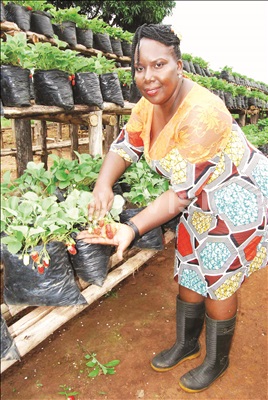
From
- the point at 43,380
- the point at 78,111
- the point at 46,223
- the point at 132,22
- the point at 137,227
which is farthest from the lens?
the point at 132,22

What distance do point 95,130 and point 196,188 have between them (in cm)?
227

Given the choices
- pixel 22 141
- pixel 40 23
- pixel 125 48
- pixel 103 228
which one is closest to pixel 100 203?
pixel 103 228

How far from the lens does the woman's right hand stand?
1.94 meters

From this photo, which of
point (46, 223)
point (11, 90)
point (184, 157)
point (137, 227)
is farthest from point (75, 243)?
point (11, 90)

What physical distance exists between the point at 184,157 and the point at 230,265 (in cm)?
76

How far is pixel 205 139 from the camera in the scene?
148 cm

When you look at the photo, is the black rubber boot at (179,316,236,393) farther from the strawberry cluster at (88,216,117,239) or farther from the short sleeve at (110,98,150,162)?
the short sleeve at (110,98,150,162)

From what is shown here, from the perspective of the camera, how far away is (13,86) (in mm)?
2451

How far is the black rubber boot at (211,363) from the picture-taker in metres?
2.12

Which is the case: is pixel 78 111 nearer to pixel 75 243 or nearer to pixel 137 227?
pixel 75 243

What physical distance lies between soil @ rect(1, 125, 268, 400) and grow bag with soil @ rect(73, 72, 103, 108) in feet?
6.62

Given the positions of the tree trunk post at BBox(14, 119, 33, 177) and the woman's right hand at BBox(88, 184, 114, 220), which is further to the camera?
the tree trunk post at BBox(14, 119, 33, 177)

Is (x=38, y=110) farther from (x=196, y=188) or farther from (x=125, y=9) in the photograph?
(x=125, y=9)

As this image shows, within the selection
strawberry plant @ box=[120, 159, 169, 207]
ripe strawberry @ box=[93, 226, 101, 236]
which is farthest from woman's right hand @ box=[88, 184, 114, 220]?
strawberry plant @ box=[120, 159, 169, 207]
